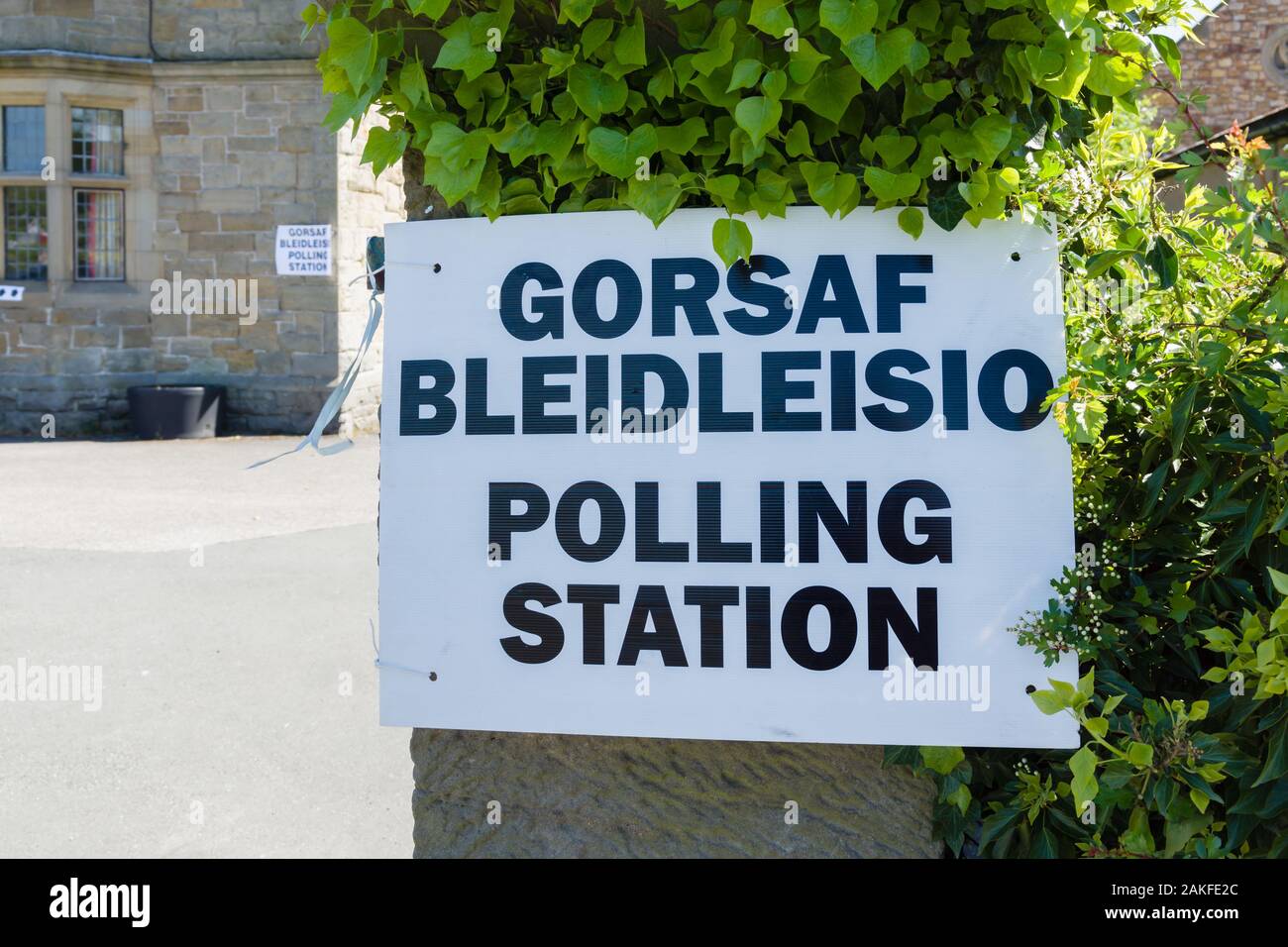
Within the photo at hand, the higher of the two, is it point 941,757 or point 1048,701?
point 1048,701

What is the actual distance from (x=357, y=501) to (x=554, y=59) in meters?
7.54

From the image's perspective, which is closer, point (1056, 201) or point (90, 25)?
point (1056, 201)

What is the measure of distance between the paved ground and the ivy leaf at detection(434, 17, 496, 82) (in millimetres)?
2274

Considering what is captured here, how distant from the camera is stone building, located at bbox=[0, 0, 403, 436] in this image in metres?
12.9

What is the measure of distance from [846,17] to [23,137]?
47.6ft

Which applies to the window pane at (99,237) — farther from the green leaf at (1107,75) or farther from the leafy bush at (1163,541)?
the green leaf at (1107,75)

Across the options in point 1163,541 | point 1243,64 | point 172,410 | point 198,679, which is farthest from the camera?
point 1243,64

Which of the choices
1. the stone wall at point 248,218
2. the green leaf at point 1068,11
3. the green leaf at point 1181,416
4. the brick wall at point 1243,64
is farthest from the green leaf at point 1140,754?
the brick wall at point 1243,64

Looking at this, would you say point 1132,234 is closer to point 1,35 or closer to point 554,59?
point 554,59

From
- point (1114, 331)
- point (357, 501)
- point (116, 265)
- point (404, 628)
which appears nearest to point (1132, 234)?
point (1114, 331)

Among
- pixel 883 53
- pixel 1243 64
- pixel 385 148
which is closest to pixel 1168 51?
pixel 883 53

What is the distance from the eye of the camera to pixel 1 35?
1333cm

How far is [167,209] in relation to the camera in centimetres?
1316

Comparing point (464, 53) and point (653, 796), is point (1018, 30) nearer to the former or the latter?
point (464, 53)
